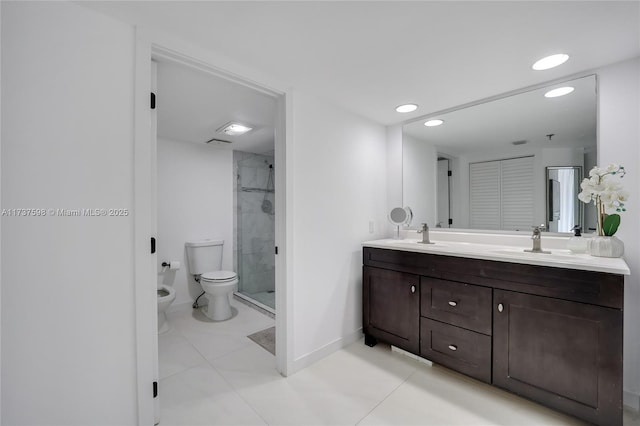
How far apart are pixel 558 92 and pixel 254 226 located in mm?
3599

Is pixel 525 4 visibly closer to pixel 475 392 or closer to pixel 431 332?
pixel 431 332

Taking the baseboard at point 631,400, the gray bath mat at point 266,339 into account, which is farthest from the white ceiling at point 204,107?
the baseboard at point 631,400

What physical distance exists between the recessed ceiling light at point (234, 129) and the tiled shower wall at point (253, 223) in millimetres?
837

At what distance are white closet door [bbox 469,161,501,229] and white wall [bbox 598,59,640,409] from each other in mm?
649

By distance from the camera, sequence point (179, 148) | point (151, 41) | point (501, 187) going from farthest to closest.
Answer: point (179, 148) → point (501, 187) → point (151, 41)

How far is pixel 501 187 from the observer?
2.18 meters

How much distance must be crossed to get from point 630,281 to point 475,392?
3.82ft

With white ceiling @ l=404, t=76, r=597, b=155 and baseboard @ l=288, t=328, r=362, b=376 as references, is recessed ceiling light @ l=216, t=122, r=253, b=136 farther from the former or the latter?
baseboard @ l=288, t=328, r=362, b=376

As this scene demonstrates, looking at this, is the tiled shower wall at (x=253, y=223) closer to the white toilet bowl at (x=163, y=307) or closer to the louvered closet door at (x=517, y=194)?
the white toilet bowl at (x=163, y=307)

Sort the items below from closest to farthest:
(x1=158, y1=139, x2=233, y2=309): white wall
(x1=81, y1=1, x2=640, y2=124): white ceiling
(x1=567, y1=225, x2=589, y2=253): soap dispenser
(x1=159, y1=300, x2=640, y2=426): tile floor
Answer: (x1=81, y1=1, x2=640, y2=124): white ceiling
(x1=159, y1=300, x2=640, y2=426): tile floor
(x1=567, y1=225, x2=589, y2=253): soap dispenser
(x1=158, y1=139, x2=233, y2=309): white wall

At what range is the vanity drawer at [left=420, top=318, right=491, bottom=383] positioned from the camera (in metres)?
1.73

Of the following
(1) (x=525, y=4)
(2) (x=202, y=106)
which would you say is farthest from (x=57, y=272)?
(1) (x=525, y=4)

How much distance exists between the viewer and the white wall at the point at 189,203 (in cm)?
322

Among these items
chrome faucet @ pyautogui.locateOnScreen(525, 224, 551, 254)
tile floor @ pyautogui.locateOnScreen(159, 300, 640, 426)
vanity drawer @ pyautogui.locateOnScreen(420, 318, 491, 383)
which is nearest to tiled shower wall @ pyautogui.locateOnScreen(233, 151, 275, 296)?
tile floor @ pyautogui.locateOnScreen(159, 300, 640, 426)
